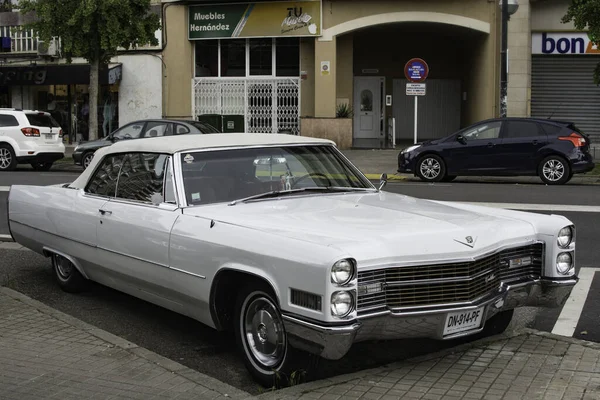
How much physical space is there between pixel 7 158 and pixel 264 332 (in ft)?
61.3

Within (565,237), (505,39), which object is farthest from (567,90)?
(565,237)

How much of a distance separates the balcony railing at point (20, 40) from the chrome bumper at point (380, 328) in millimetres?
28312

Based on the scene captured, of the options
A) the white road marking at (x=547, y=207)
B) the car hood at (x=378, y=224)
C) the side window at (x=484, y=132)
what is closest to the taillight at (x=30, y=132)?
the side window at (x=484, y=132)

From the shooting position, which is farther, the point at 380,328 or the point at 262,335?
the point at 262,335

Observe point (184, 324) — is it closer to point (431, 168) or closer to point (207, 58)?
point (431, 168)

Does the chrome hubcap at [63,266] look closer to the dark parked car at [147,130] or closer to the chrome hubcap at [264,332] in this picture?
the chrome hubcap at [264,332]

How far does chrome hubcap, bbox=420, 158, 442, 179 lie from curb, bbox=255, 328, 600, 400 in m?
12.9

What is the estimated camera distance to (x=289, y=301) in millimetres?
4719

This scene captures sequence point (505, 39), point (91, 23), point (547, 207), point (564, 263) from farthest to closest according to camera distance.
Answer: point (91, 23) → point (505, 39) → point (547, 207) → point (564, 263)

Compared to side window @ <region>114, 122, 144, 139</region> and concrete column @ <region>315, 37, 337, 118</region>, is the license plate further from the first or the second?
concrete column @ <region>315, 37, 337, 118</region>

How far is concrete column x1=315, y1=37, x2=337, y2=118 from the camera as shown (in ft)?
89.9

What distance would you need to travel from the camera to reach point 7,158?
2209 cm

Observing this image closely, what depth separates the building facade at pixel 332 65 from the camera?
27.2 metres

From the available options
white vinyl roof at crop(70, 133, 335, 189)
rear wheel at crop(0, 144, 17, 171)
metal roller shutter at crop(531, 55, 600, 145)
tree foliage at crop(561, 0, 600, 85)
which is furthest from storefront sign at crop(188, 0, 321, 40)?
white vinyl roof at crop(70, 133, 335, 189)
